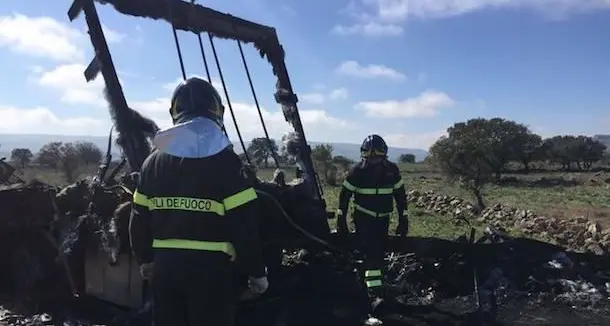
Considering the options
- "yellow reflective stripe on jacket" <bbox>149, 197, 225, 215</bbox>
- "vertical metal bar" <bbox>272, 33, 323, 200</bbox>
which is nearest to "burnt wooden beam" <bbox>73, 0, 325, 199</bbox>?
"vertical metal bar" <bbox>272, 33, 323, 200</bbox>

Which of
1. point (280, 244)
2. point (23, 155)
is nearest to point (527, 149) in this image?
point (23, 155)

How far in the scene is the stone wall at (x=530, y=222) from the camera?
1096 centimetres

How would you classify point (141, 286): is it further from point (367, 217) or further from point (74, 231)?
point (367, 217)

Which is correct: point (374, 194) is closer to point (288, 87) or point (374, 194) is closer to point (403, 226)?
point (403, 226)

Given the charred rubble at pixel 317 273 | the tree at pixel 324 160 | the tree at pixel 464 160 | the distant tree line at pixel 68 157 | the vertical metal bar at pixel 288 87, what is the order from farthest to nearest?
the tree at pixel 324 160 < the distant tree line at pixel 68 157 < the tree at pixel 464 160 < the vertical metal bar at pixel 288 87 < the charred rubble at pixel 317 273

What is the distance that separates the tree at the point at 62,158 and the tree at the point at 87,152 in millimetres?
285

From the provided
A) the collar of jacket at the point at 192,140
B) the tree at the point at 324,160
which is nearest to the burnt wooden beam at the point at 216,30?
the collar of jacket at the point at 192,140

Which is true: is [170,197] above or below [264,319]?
above

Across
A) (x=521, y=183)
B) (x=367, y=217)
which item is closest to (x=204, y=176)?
(x=367, y=217)

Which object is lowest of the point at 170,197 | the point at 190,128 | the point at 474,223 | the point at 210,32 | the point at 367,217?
the point at 474,223

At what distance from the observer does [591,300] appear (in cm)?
651

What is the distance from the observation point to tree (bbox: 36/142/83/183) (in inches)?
980

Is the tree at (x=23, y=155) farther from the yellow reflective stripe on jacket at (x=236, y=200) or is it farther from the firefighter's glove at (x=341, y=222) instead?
the yellow reflective stripe on jacket at (x=236, y=200)

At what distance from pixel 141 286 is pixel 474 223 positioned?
37.1 feet
